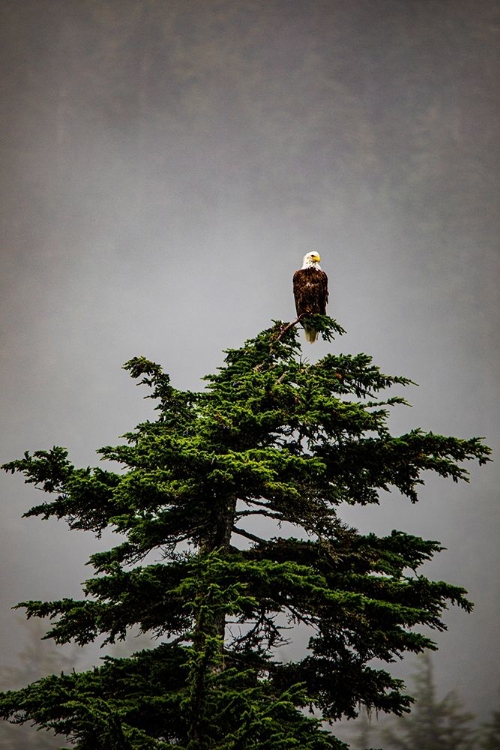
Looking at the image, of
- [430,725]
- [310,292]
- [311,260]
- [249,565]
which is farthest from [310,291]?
[430,725]

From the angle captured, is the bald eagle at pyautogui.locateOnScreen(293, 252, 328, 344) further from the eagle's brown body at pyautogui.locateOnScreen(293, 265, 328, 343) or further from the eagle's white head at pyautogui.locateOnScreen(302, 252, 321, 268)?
Answer: the eagle's white head at pyautogui.locateOnScreen(302, 252, 321, 268)

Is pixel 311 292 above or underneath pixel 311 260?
underneath

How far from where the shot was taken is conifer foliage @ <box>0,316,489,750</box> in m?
6.13

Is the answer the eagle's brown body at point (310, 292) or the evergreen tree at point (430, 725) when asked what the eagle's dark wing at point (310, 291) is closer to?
the eagle's brown body at point (310, 292)

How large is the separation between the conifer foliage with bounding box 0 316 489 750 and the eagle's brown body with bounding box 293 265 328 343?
328cm

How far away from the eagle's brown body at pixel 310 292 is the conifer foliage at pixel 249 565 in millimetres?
3280

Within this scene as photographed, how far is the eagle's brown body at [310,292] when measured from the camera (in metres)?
11.7

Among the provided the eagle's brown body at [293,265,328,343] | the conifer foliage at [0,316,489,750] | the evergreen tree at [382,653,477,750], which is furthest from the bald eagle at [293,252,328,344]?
the evergreen tree at [382,653,477,750]

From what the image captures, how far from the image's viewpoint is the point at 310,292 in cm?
1181

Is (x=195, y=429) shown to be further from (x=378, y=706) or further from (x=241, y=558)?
(x=378, y=706)

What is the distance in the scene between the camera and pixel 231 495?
7.69 m

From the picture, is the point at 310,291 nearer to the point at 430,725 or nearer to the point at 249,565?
the point at 249,565

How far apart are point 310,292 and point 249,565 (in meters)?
6.45

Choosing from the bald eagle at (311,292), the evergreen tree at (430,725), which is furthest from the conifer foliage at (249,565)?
the evergreen tree at (430,725)
